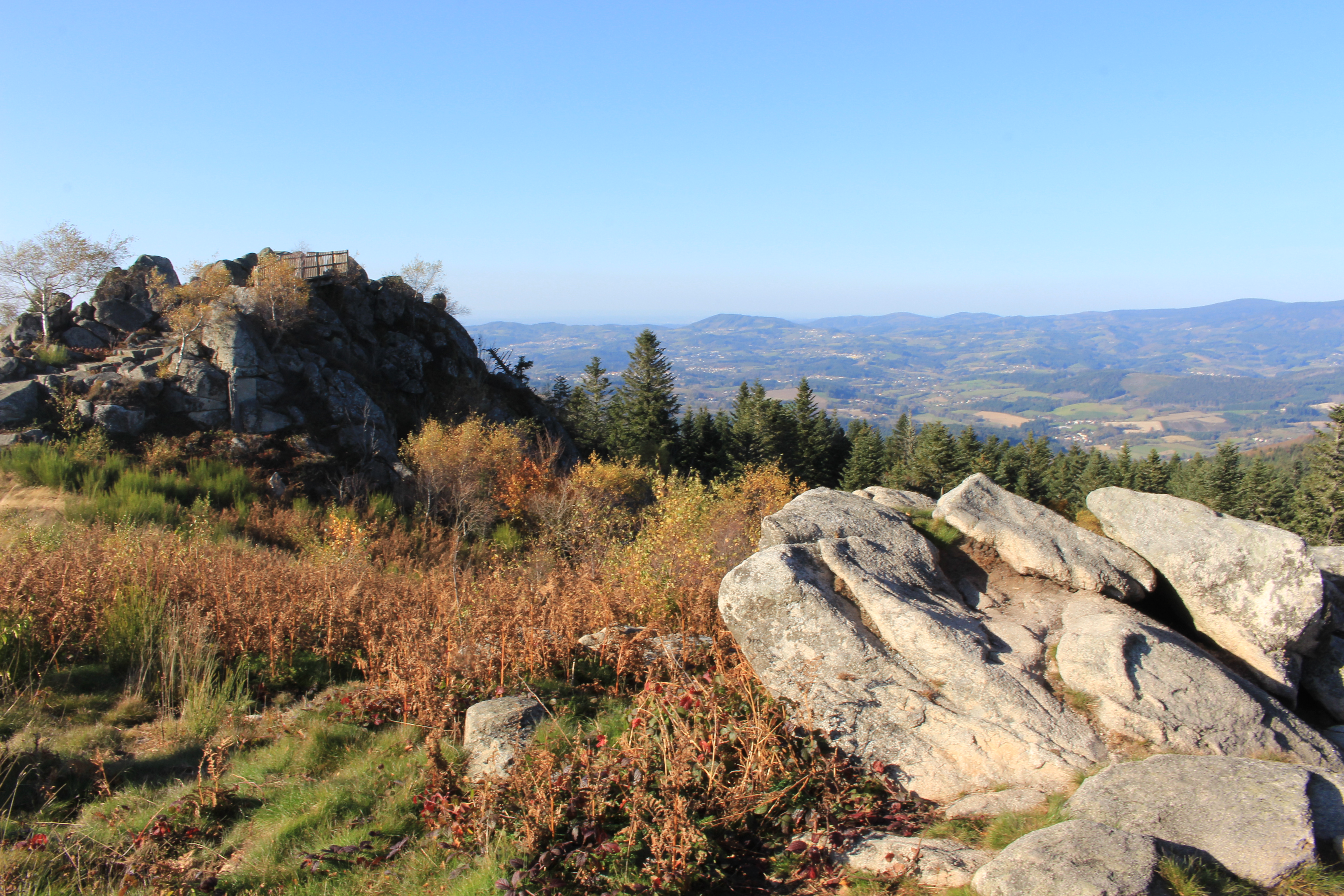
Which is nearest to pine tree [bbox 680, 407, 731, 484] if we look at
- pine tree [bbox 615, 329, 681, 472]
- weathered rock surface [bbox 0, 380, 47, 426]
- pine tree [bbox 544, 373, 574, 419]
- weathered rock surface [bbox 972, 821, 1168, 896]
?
pine tree [bbox 615, 329, 681, 472]

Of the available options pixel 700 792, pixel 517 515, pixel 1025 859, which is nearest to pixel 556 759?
pixel 700 792

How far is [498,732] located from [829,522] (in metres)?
4.95

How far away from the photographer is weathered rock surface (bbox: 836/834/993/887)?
435cm

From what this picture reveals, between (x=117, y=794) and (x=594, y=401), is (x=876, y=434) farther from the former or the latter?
(x=117, y=794)

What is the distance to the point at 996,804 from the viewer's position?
520 cm

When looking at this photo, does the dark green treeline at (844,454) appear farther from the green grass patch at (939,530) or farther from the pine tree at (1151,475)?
the green grass patch at (939,530)

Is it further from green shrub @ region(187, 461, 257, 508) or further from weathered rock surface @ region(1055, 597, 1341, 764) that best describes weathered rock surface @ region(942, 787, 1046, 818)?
green shrub @ region(187, 461, 257, 508)

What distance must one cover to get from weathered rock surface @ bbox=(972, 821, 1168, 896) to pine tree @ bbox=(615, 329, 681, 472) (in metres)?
47.3

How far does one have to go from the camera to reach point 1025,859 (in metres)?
4.01

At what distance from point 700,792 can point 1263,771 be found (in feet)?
13.0

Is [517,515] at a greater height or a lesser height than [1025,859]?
lesser

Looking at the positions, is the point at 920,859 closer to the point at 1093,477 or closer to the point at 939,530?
the point at 939,530

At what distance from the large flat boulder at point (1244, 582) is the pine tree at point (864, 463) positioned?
5227cm

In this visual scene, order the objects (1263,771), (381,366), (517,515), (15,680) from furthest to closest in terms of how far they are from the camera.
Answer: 1. (381,366)
2. (517,515)
3. (15,680)
4. (1263,771)
